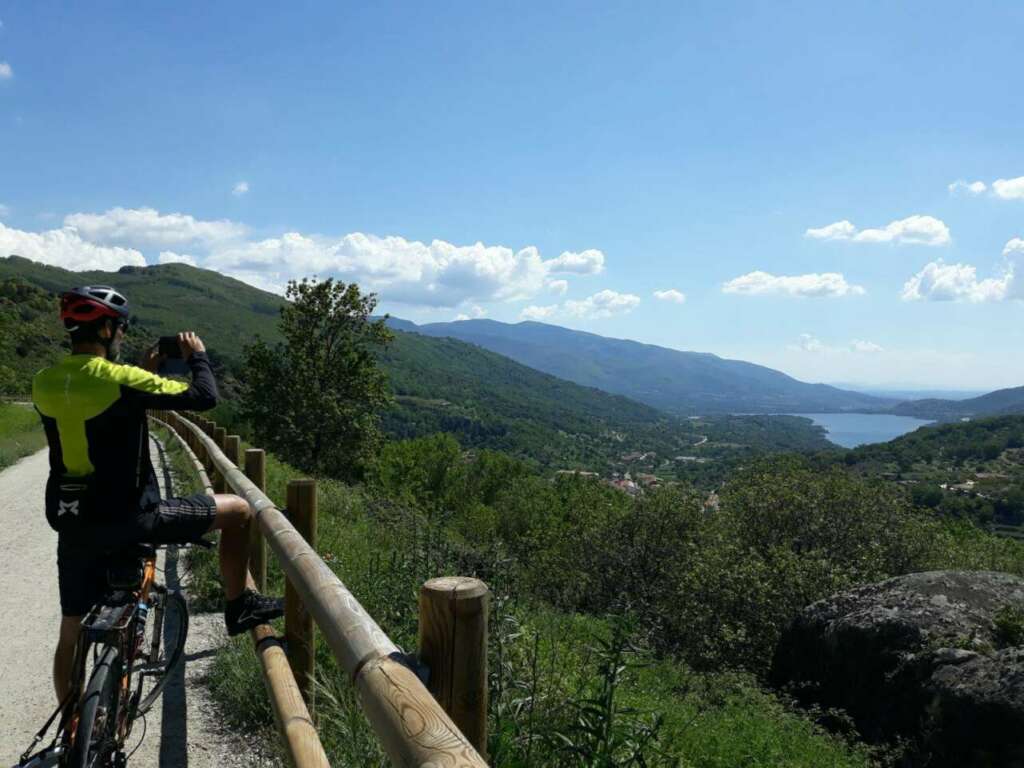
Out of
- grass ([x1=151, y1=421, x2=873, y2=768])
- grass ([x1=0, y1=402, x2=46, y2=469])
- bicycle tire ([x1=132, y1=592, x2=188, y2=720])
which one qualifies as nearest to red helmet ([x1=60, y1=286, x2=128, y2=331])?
bicycle tire ([x1=132, y1=592, x2=188, y2=720])

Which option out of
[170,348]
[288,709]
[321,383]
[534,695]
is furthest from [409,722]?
[321,383]

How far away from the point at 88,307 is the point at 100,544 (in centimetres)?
109

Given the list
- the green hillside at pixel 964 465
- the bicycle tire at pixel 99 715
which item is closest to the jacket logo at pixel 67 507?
the bicycle tire at pixel 99 715

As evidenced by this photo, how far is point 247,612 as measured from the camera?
12.5ft

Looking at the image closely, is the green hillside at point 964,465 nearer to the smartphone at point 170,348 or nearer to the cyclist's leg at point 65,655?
the smartphone at point 170,348

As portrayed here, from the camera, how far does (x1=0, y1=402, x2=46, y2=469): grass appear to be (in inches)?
661

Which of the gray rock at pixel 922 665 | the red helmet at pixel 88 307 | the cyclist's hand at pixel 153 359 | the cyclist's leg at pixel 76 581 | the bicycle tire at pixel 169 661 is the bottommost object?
the gray rock at pixel 922 665

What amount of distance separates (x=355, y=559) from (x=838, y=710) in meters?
7.47

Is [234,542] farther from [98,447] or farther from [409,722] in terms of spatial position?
[409,722]

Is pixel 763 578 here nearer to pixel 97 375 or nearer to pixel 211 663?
pixel 211 663

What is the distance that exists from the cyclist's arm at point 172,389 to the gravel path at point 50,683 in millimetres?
1903

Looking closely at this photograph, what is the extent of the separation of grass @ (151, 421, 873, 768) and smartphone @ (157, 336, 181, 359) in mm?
1853

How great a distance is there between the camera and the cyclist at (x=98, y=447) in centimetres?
291

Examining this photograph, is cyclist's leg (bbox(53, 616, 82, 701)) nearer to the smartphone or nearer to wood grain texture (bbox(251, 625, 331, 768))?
wood grain texture (bbox(251, 625, 331, 768))
